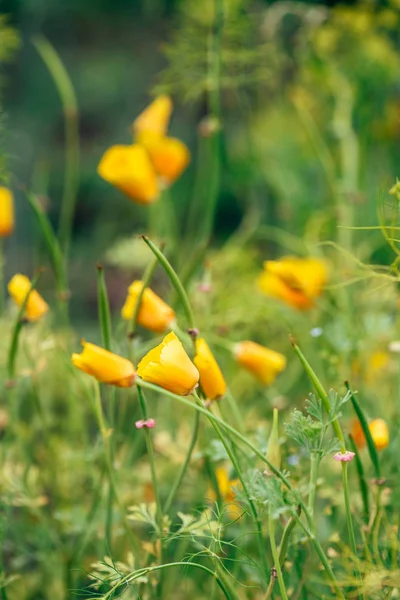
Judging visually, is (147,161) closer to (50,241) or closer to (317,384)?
(50,241)

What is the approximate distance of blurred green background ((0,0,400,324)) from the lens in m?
0.79

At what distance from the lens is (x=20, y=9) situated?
7.27 ft

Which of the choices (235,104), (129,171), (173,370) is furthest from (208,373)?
(235,104)

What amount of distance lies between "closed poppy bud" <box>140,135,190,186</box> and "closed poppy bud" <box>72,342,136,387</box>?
1.14 ft

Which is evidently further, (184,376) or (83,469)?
(83,469)

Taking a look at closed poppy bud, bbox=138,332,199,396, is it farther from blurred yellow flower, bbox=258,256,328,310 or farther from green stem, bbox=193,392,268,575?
blurred yellow flower, bbox=258,256,328,310

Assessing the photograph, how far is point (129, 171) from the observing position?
2.14 feet

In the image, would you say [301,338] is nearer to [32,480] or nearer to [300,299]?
[300,299]

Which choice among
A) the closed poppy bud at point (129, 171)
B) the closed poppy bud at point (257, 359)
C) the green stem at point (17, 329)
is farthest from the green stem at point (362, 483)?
the closed poppy bud at point (129, 171)

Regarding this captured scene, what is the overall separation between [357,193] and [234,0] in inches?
9.1

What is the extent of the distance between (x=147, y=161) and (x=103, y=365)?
0.33 metres

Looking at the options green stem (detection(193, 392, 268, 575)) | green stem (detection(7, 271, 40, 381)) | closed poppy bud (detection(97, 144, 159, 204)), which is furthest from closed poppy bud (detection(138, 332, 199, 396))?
closed poppy bud (detection(97, 144, 159, 204))

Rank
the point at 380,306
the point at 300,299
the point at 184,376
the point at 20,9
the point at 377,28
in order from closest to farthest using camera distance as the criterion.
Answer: the point at 184,376
the point at 300,299
the point at 380,306
the point at 377,28
the point at 20,9

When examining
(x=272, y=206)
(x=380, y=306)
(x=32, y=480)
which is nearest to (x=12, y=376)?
(x=32, y=480)
